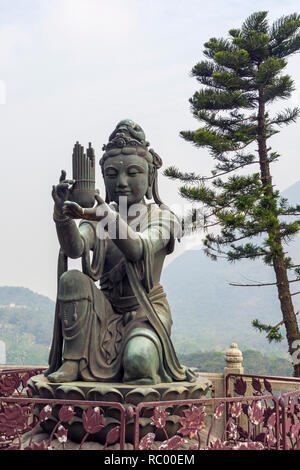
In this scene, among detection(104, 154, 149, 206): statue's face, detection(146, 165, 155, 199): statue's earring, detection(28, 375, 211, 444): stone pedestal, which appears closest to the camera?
detection(28, 375, 211, 444): stone pedestal

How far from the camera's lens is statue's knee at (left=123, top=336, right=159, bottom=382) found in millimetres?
3418

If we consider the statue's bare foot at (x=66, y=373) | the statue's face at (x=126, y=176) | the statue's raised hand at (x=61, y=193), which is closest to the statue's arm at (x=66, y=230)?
the statue's raised hand at (x=61, y=193)

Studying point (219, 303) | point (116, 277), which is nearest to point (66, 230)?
point (116, 277)

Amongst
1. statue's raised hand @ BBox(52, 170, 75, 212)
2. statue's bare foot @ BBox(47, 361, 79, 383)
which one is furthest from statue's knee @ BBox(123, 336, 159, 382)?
statue's raised hand @ BBox(52, 170, 75, 212)

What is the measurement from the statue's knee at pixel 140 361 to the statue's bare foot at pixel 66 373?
0.34m

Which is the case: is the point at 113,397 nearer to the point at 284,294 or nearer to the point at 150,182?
the point at 150,182

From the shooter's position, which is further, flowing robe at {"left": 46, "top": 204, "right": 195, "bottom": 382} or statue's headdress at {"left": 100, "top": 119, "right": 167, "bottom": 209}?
statue's headdress at {"left": 100, "top": 119, "right": 167, "bottom": 209}

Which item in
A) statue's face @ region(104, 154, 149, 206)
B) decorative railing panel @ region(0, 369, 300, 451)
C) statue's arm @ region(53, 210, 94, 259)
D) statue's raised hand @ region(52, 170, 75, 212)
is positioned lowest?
decorative railing panel @ region(0, 369, 300, 451)

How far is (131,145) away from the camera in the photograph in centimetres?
403

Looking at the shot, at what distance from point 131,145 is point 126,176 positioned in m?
0.25

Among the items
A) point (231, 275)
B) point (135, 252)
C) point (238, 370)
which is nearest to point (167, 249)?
point (135, 252)

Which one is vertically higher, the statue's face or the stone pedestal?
the statue's face

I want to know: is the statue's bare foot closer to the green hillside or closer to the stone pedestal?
the stone pedestal

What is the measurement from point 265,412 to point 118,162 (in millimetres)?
2089
